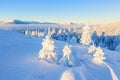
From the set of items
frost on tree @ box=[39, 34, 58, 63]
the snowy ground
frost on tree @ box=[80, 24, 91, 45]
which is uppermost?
frost on tree @ box=[39, 34, 58, 63]

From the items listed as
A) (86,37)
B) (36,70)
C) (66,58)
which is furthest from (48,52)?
(86,37)

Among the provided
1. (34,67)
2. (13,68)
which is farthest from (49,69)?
(13,68)

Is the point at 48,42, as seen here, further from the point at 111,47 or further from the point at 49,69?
the point at 111,47

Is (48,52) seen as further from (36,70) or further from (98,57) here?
(98,57)

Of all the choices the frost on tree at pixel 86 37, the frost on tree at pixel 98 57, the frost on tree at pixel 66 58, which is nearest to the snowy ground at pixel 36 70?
the frost on tree at pixel 66 58

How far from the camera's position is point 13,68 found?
105 feet

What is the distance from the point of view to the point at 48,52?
37.3 m

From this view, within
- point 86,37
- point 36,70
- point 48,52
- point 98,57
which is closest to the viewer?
point 36,70

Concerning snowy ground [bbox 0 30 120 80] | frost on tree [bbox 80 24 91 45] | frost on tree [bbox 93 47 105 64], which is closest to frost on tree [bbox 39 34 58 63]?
snowy ground [bbox 0 30 120 80]

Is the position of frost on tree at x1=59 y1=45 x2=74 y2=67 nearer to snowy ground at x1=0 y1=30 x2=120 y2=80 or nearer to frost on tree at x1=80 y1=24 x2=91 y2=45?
snowy ground at x1=0 y1=30 x2=120 y2=80

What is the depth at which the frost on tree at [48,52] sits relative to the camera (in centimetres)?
3697

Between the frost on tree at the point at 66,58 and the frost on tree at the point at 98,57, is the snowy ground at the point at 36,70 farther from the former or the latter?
the frost on tree at the point at 98,57

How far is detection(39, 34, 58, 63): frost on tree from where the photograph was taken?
3697 centimetres

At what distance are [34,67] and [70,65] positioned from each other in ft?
21.5
